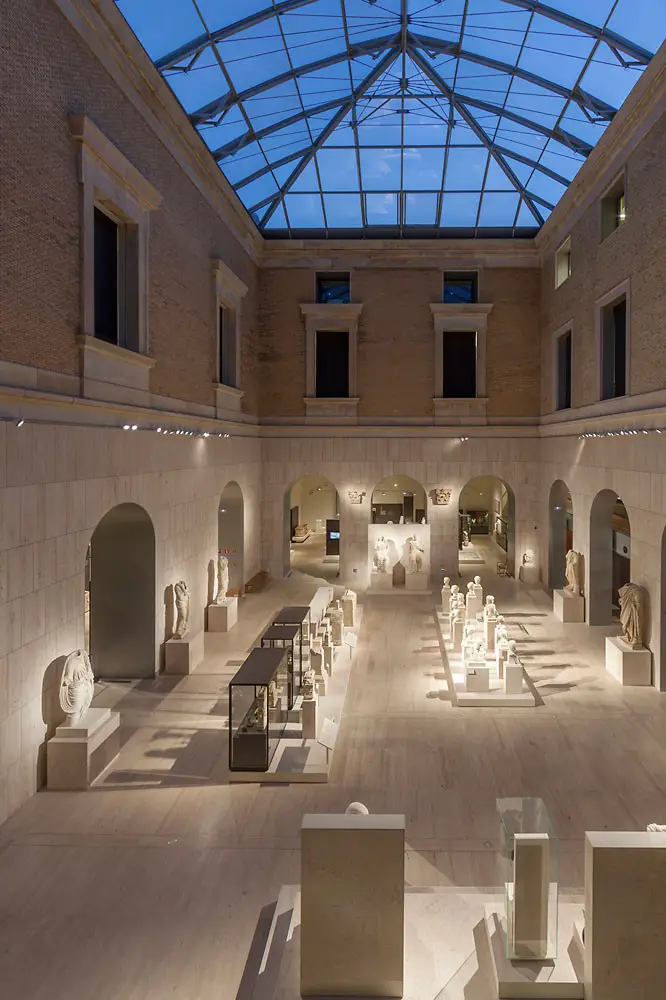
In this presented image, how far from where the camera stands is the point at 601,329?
18156mm

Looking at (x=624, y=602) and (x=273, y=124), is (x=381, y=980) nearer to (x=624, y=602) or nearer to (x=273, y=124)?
(x=624, y=602)

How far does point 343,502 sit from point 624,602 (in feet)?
39.8

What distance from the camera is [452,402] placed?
25.2 meters

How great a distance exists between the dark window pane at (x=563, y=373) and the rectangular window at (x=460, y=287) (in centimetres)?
420

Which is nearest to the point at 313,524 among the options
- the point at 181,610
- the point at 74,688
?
the point at 181,610

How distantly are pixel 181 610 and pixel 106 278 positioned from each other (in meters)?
6.61

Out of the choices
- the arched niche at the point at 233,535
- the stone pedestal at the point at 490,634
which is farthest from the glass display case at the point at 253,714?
the arched niche at the point at 233,535

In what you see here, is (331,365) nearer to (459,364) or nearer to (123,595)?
(459,364)

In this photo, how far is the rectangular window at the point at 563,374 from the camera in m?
22.6

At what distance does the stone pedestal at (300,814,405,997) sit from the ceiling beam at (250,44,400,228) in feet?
58.9

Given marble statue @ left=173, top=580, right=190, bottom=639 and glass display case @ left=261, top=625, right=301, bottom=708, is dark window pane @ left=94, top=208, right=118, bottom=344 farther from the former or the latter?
glass display case @ left=261, top=625, right=301, bottom=708

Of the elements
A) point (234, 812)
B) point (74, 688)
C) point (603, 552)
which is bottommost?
point (234, 812)

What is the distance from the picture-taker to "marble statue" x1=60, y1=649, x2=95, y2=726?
995 centimetres

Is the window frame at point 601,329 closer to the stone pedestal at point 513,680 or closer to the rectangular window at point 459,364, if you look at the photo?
the stone pedestal at point 513,680
